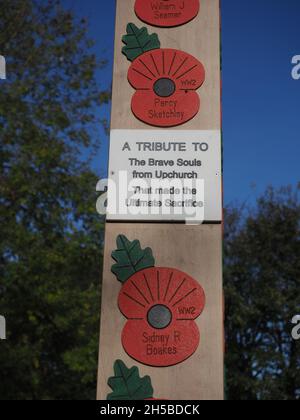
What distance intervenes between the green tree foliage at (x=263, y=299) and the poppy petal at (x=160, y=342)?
13555mm

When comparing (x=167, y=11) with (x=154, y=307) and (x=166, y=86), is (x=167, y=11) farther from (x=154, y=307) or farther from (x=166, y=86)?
(x=154, y=307)

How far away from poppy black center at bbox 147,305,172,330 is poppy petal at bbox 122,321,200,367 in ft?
0.09

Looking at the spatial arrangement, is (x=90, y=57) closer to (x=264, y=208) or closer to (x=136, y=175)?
(x=264, y=208)

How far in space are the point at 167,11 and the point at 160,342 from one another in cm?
233

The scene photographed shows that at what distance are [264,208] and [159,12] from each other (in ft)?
50.6

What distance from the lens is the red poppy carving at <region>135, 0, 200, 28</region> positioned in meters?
4.02

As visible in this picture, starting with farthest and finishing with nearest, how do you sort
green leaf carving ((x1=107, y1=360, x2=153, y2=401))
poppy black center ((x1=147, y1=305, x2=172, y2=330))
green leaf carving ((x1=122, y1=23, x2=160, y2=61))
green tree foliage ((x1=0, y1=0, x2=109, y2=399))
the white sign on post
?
green tree foliage ((x1=0, y1=0, x2=109, y2=399)) < green leaf carving ((x1=122, y1=23, x2=160, y2=61)) < the white sign on post < poppy black center ((x1=147, y1=305, x2=172, y2=330)) < green leaf carving ((x1=107, y1=360, x2=153, y2=401))

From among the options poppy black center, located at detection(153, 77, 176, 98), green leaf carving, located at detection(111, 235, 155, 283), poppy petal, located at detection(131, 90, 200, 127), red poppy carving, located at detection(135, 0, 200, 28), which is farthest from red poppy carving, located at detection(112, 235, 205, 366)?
red poppy carving, located at detection(135, 0, 200, 28)

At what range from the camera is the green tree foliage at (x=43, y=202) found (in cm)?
1172

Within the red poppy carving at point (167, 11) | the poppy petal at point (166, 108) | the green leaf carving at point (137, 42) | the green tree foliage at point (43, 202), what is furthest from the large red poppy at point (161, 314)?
the green tree foliage at point (43, 202)

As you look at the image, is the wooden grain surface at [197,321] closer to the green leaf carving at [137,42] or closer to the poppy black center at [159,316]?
the poppy black center at [159,316]

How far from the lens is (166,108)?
386 centimetres

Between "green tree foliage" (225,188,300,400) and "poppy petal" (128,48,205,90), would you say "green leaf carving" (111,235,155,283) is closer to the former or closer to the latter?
"poppy petal" (128,48,205,90)
